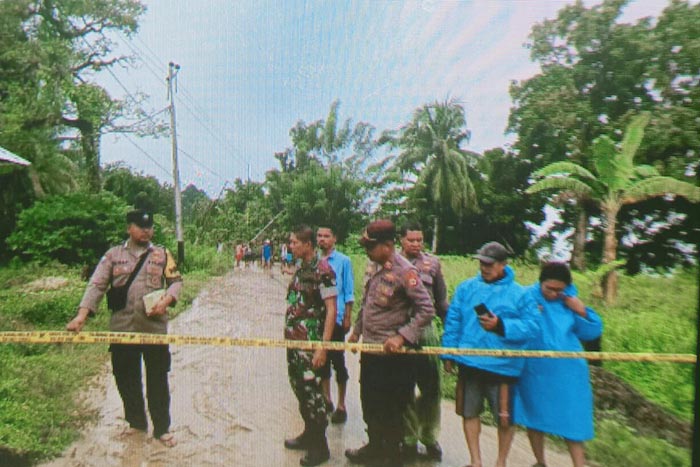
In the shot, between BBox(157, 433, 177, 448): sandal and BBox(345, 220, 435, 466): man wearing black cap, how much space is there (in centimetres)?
85

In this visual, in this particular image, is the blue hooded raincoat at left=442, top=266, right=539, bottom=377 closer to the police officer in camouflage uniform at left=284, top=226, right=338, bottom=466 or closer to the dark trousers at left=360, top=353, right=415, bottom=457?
the dark trousers at left=360, top=353, right=415, bottom=457

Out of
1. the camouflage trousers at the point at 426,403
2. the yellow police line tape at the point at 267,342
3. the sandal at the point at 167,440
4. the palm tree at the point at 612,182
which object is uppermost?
the palm tree at the point at 612,182

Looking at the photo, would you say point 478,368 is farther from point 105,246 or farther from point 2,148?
point 2,148

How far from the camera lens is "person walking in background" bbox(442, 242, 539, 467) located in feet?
6.23

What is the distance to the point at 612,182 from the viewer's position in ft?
8.20

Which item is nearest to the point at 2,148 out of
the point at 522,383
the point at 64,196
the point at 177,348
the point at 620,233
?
the point at 64,196

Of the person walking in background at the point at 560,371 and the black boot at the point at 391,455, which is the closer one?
the person walking in background at the point at 560,371

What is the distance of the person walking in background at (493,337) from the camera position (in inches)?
74.7

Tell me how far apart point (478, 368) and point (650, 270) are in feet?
4.07

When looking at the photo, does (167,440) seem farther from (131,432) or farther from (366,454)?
(366,454)

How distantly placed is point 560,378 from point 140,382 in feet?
6.35

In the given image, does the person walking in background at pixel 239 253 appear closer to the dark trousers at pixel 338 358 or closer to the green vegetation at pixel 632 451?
the dark trousers at pixel 338 358

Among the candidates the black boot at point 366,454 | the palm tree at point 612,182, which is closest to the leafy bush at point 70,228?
the black boot at point 366,454

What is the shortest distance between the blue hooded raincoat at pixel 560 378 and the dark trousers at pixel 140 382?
164cm
